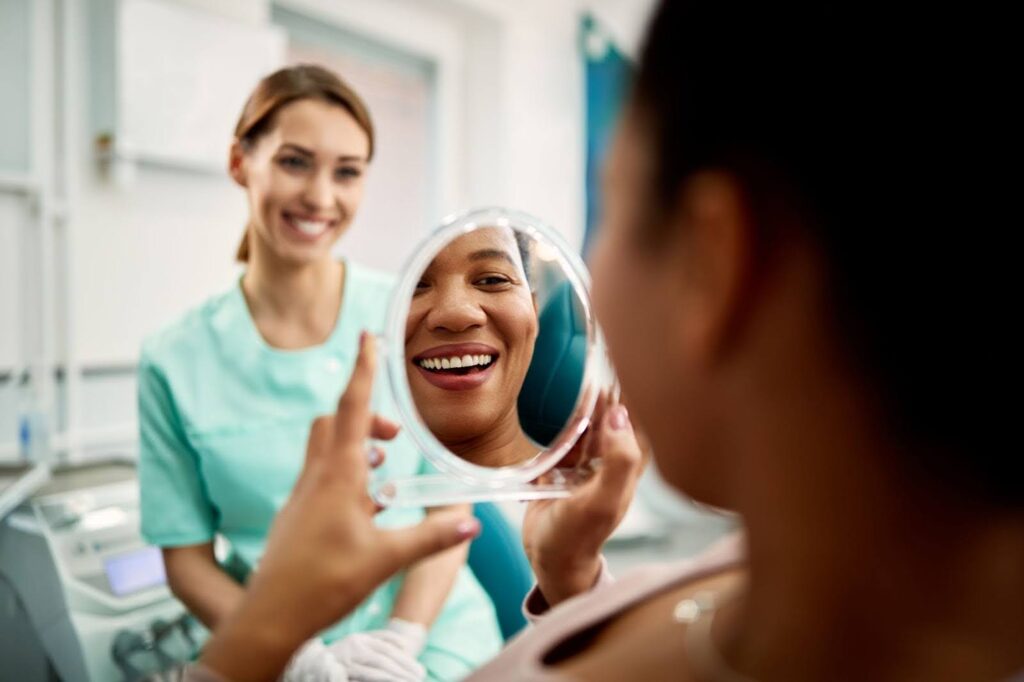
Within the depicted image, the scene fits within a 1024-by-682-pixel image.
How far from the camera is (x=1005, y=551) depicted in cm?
25

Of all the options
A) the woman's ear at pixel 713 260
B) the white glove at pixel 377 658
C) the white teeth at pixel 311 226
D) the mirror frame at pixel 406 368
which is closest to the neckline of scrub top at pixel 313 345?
the white teeth at pixel 311 226

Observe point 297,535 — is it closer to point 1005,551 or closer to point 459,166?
point 1005,551

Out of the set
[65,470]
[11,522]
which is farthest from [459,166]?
[11,522]

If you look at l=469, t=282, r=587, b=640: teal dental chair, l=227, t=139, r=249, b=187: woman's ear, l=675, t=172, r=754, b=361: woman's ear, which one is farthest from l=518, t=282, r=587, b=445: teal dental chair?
l=227, t=139, r=249, b=187: woman's ear

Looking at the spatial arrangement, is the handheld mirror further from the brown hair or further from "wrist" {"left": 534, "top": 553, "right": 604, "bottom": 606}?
the brown hair

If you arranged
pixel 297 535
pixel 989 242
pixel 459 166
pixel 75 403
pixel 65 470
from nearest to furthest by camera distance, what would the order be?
pixel 989 242, pixel 297 535, pixel 65 470, pixel 75 403, pixel 459 166

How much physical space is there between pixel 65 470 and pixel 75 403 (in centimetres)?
17

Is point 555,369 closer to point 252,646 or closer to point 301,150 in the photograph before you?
point 252,646

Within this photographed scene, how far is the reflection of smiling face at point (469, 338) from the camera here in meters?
0.46

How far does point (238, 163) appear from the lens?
0.75 meters

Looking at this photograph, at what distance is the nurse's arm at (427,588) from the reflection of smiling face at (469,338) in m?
0.34

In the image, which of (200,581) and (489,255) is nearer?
(489,255)

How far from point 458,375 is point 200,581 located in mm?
447

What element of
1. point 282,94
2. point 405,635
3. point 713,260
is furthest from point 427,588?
point 713,260
